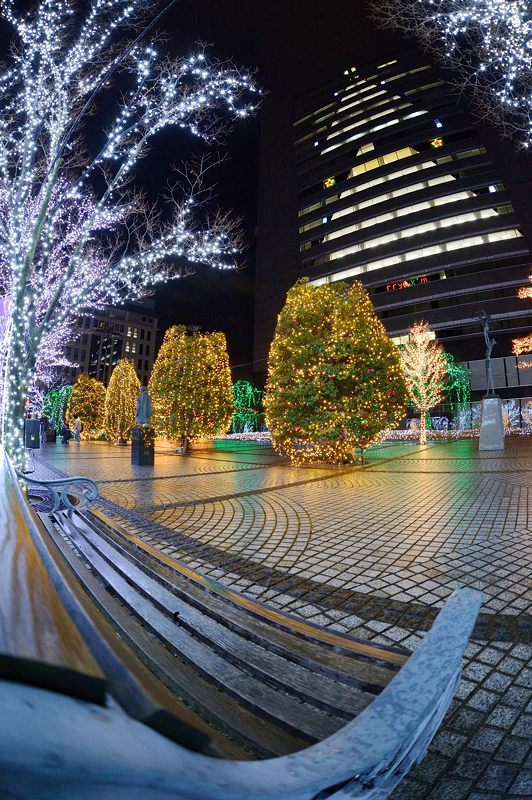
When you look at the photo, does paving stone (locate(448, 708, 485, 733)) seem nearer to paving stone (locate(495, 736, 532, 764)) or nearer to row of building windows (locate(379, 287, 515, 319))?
paving stone (locate(495, 736, 532, 764))

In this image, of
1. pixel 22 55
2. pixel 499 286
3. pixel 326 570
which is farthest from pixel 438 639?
pixel 499 286

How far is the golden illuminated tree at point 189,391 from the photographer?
2041 centimetres

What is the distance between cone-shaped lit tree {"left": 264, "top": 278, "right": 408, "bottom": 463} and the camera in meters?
12.4

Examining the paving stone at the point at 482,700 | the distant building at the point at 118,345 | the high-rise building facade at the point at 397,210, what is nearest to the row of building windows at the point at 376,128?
the high-rise building facade at the point at 397,210

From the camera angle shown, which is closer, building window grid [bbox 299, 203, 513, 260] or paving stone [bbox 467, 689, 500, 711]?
paving stone [bbox 467, 689, 500, 711]

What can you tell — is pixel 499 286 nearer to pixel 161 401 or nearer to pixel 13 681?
pixel 161 401

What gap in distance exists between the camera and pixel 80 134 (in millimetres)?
9891

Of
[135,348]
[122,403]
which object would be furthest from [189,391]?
[135,348]

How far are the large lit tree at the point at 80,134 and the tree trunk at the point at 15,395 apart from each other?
0.02m

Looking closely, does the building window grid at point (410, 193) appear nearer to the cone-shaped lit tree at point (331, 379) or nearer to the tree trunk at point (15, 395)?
the cone-shaped lit tree at point (331, 379)

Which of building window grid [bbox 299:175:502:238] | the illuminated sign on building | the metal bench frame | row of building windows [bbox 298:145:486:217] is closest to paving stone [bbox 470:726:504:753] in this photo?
the metal bench frame

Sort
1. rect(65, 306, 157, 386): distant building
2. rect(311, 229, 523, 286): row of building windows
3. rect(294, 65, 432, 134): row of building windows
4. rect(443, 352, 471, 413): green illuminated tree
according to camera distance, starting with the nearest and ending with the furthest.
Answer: rect(443, 352, 471, 413): green illuminated tree
rect(311, 229, 523, 286): row of building windows
rect(294, 65, 432, 134): row of building windows
rect(65, 306, 157, 386): distant building

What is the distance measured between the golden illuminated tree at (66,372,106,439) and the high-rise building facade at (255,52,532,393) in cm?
2803

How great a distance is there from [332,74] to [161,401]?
278ft
